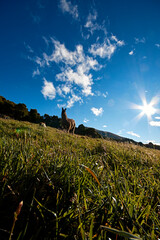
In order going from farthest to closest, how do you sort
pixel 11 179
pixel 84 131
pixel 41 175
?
pixel 84 131, pixel 41 175, pixel 11 179

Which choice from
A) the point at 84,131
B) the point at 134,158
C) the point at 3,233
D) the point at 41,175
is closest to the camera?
the point at 3,233

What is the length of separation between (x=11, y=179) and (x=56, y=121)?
76.7 metres

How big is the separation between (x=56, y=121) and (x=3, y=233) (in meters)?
77.1

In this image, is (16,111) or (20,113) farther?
(20,113)

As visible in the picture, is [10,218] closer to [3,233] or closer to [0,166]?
[3,233]

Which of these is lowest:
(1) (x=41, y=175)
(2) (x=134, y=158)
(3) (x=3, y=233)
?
(3) (x=3, y=233)

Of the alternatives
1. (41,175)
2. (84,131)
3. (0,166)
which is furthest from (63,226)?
(84,131)

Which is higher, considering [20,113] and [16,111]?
[16,111]

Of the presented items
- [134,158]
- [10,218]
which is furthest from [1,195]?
[134,158]

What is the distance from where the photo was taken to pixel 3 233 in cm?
69

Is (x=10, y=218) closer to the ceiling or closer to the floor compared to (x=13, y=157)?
closer to the floor

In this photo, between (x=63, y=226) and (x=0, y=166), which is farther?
(x=0, y=166)

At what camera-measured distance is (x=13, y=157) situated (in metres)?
1.39

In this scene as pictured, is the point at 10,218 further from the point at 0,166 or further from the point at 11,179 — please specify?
the point at 0,166
